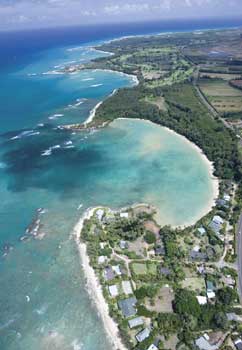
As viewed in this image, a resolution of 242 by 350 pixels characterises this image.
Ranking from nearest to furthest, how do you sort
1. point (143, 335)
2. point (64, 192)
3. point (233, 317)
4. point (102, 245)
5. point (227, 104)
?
point (143, 335) → point (233, 317) → point (102, 245) → point (64, 192) → point (227, 104)

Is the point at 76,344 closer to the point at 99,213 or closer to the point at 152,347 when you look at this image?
the point at 152,347

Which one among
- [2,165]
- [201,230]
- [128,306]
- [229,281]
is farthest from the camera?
[2,165]

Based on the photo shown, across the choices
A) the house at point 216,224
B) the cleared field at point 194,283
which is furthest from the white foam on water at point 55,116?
the cleared field at point 194,283

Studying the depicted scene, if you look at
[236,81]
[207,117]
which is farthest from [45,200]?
[236,81]

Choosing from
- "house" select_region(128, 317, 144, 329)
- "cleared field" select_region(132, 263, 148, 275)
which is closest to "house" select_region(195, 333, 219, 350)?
"house" select_region(128, 317, 144, 329)

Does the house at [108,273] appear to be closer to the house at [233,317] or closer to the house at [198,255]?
the house at [198,255]

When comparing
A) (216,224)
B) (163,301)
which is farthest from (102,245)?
(216,224)

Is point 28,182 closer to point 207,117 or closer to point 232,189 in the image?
point 232,189
